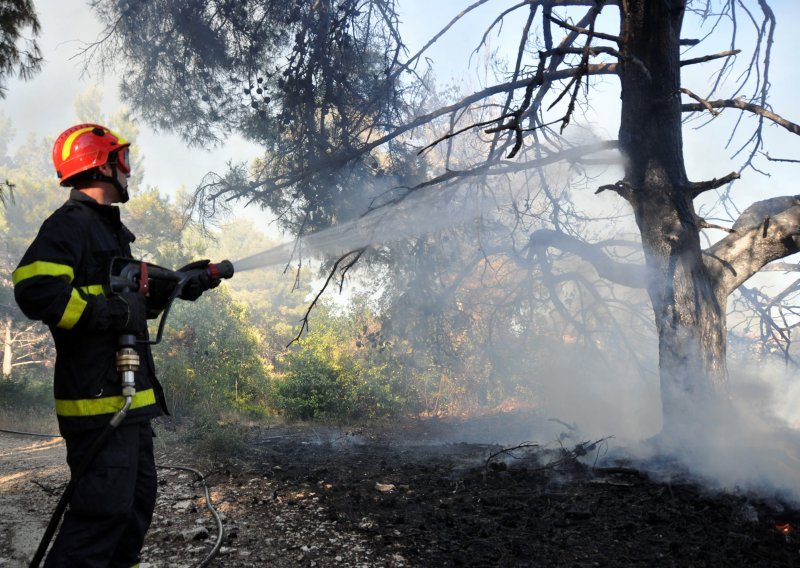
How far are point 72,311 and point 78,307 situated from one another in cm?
3

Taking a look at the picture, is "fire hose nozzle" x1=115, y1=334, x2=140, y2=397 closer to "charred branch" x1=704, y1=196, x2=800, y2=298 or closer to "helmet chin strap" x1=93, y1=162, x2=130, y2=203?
"helmet chin strap" x1=93, y1=162, x2=130, y2=203

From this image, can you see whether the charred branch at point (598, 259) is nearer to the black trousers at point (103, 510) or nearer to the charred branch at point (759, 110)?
the charred branch at point (759, 110)

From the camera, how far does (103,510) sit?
7.47 feet

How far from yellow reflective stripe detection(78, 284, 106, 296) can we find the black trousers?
0.61m

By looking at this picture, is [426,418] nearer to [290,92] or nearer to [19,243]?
[290,92]

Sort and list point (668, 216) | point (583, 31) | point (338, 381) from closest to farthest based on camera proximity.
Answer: point (583, 31) < point (668, 216) < point (338, 381)

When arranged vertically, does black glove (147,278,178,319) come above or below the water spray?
below

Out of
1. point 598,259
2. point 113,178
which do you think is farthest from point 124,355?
point 598,259

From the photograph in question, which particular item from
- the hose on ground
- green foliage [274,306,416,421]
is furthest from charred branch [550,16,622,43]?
green foliage [274,306,416,421]

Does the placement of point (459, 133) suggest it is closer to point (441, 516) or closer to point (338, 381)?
point (441, 516)

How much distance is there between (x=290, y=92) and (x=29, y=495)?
4958 millimetres

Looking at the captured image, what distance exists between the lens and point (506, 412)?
41.5ft

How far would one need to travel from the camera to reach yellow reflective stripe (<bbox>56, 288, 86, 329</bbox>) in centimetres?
230

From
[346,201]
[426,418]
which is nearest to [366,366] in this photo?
[426,418]
